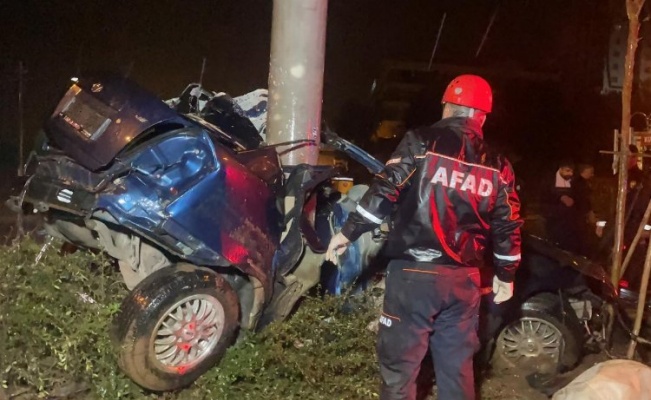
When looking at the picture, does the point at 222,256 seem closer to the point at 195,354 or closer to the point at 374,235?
the point at 195,354

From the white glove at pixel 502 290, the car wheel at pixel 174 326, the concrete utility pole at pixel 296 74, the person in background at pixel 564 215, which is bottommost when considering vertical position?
the car wheel at pixel 174 326

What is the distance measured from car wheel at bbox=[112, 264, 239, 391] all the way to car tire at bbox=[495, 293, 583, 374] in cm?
229

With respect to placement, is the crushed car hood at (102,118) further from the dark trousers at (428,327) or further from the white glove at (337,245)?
the dark trousers at (428,327)

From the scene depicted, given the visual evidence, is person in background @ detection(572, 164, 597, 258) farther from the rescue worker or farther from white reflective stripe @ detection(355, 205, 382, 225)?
white reflective stripe @ detection(355, 205, 382, 225)

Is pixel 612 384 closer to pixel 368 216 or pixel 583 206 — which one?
pixel 368 216

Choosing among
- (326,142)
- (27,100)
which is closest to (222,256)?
(326,142)

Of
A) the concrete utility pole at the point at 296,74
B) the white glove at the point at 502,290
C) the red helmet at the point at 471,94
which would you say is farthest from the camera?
the concrete utility pole at the point at 296,74

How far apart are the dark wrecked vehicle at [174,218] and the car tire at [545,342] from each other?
1.49 m

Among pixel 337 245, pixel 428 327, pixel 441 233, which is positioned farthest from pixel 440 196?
pixel 428 327

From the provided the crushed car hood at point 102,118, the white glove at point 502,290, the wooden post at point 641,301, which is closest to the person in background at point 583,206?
the wooden post at point 641,301

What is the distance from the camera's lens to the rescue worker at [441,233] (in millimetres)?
3754

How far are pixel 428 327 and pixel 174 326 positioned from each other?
1.39 metres

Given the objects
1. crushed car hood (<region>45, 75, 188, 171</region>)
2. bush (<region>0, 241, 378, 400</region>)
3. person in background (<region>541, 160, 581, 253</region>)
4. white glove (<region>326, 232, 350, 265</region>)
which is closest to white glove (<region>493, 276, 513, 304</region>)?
bush (<region>0, 241, 378, 400</region>)

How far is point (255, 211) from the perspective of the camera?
418 cm
